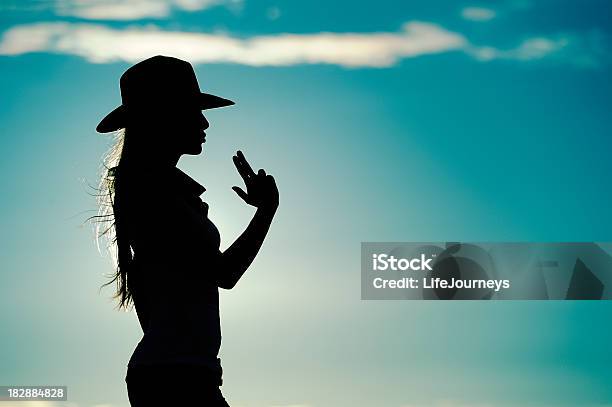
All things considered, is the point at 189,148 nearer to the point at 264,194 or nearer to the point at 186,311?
the point at 264,194

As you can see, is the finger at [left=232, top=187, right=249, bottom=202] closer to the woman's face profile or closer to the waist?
the woman's face profile

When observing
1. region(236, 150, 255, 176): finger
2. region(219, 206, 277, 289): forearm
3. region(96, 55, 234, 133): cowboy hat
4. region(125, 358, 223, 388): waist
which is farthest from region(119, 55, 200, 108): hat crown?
region(125, 358, 223, 388): waist

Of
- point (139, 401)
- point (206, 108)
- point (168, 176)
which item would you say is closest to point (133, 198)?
point (168, 176)

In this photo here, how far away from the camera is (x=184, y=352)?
3.21m

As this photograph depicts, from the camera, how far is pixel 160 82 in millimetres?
3535

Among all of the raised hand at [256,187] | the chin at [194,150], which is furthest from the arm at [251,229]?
the chin at [194,150]

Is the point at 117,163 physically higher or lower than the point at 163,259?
higher

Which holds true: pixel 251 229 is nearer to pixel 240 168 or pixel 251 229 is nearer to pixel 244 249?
pixel 244 249

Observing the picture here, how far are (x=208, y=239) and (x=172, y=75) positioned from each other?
26.6 inches

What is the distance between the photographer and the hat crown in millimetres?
3527

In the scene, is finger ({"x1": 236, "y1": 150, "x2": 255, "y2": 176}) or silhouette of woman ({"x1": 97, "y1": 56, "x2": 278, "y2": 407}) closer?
silhouette of woman ({"x1": 97, "y1": 56, "x2": 278, "y2": 407})

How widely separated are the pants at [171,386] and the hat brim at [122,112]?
3.21 ft

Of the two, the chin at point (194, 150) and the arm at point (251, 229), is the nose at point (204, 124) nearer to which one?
the chin at point (194, 150)

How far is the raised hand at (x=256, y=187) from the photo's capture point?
348cm
